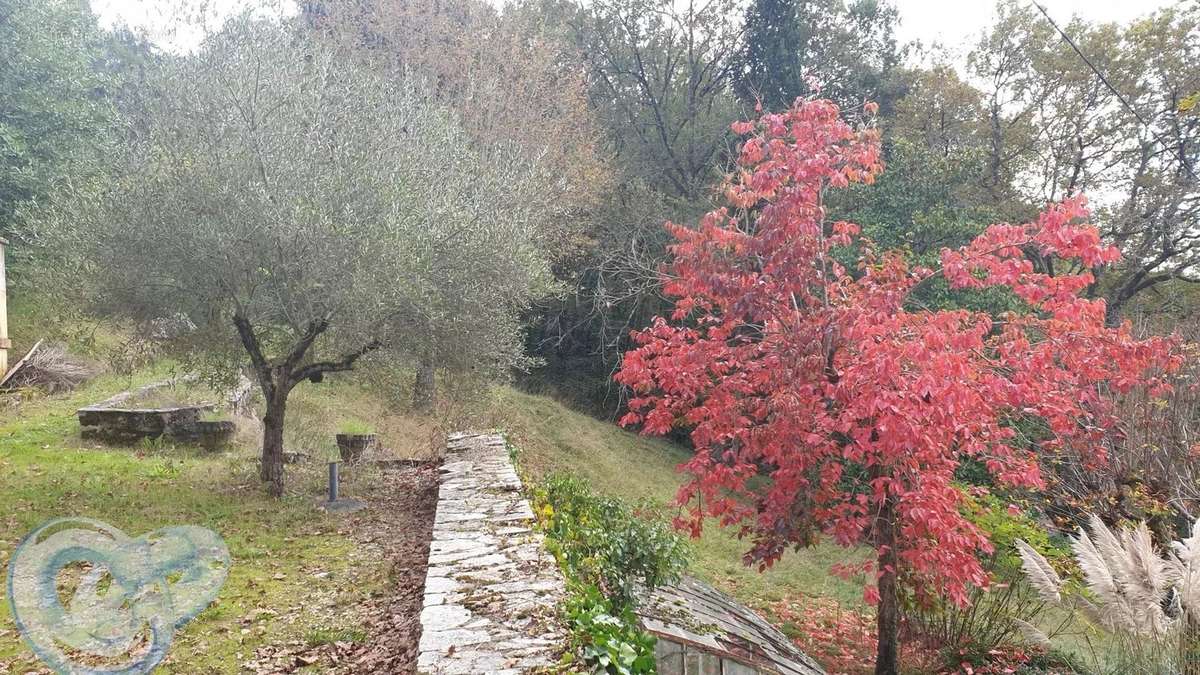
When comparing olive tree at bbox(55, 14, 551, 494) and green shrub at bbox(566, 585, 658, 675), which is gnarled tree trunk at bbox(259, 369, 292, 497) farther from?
green shrub at bbox(566, 585, 658, 675)

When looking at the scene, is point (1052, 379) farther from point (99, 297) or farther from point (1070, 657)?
point (99, 297)

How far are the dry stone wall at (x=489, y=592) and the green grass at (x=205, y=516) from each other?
91 cm

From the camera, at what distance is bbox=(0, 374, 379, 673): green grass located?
492 cm

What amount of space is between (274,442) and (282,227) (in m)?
2.92

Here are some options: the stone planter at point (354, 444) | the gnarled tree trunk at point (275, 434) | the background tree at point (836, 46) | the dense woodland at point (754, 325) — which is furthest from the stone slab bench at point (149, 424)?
the background tree at point (836, 46)

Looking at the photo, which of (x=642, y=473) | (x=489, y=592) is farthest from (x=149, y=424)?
(x=642, y=473)

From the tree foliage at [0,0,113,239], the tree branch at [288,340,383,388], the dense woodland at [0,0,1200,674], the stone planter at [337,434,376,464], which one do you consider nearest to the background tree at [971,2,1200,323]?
the dense woodland at [0,0,1200,674]

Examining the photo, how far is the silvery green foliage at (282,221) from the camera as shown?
7.49 meters

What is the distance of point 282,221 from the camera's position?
7.23 meters

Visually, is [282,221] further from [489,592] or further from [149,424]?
[149,424]

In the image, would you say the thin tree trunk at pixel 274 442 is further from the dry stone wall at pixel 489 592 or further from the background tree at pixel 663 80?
the background tree at pixel 663 80

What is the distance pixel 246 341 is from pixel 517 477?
3464 millimetres

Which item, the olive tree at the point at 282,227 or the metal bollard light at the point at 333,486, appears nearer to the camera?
the olive tree at the point at 282,227

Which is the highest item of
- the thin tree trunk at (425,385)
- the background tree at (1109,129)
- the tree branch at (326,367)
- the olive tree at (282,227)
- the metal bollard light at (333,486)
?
the background tree at (1109,129)
